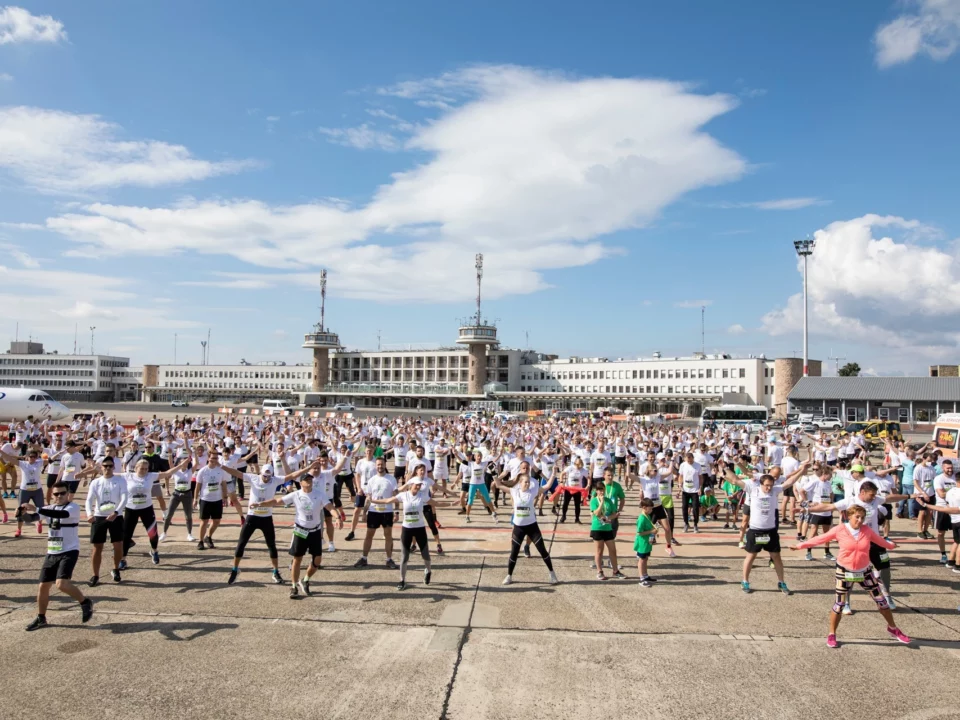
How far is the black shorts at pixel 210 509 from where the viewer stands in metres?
11.5

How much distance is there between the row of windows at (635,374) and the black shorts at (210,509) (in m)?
85.6

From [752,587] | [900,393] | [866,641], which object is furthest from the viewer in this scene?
[900,393]

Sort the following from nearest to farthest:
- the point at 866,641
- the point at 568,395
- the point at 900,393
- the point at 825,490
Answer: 1. the point at 866,641
2. the point at 825,490
3. the point at 900,393
4. the point at 568,395

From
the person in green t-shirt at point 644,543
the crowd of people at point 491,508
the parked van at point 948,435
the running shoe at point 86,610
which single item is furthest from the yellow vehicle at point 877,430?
the running shoe at point 86,610

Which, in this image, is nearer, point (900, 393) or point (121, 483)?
point (121, 483)

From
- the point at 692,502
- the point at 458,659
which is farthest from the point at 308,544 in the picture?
the point at 692,502

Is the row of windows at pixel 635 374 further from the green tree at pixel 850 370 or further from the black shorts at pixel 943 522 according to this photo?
the black shorts at pixel 943 522

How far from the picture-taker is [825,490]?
39.2 ft

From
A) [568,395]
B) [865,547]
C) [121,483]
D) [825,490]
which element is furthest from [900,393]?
[121,483]

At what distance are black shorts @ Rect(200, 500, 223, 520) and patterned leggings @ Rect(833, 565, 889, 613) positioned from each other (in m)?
10.1

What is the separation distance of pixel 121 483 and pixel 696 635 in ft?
28.1

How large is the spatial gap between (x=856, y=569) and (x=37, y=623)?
992 centimetres

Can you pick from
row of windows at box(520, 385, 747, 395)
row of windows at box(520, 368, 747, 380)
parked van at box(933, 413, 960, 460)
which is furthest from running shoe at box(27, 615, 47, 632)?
row of windows at box(520, 368, 747, 380)

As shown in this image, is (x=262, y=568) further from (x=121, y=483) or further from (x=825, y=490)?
(x=825, y=490)
